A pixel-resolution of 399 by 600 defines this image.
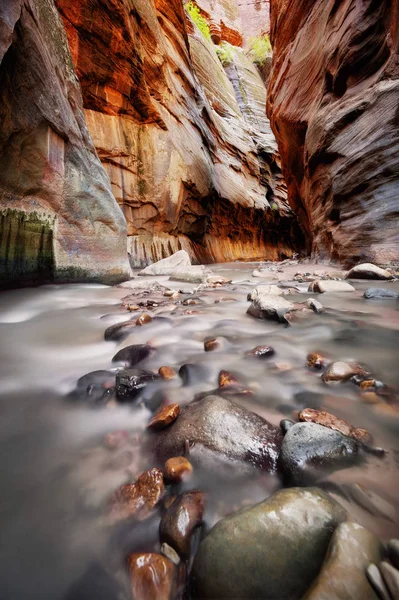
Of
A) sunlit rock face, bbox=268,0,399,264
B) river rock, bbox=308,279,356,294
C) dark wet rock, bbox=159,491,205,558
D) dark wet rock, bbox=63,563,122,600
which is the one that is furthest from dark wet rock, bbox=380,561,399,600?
sunlit rock face, bbox=268,0,399,264

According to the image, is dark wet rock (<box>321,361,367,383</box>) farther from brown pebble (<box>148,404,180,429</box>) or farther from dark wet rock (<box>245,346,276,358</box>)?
brown pebble (<box>148,404,180,429</box>)

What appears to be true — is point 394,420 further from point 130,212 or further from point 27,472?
point 130,212

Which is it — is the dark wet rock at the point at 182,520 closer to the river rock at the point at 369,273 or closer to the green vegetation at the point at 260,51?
the river rock at the point at 369,273

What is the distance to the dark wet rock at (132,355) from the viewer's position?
5.02 feet

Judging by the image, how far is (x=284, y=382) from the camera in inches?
50.7

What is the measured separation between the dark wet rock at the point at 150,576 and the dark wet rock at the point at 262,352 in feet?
3.59

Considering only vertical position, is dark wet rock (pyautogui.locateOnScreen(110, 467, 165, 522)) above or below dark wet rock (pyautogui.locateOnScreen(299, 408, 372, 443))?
below

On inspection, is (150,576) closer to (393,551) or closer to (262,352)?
(393,551)

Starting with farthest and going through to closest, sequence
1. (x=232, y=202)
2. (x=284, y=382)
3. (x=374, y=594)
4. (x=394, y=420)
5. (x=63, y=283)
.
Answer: (x=232, y=202) → (x=63, y=283) → (x=284, y=382) → (x=394, y=420) → (x=374, y=594)

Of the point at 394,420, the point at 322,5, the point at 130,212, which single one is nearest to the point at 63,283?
the point at 394,420

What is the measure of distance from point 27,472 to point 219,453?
2.01ft

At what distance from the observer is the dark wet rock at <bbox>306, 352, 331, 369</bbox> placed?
142 cm

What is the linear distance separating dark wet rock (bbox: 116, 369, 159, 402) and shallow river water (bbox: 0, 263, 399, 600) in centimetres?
6

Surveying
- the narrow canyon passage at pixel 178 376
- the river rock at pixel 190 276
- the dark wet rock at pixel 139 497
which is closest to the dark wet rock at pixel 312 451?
the narrow canyon passage at pixel 178 376
